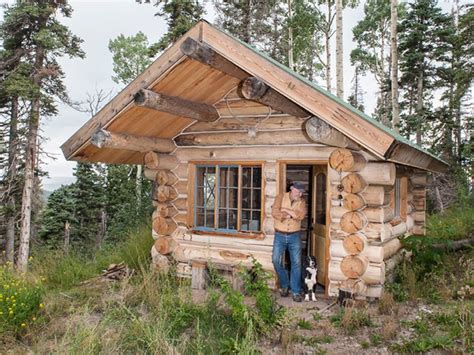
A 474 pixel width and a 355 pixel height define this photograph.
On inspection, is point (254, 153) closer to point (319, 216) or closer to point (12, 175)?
point (319, 216)

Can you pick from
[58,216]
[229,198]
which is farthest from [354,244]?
[58,216]

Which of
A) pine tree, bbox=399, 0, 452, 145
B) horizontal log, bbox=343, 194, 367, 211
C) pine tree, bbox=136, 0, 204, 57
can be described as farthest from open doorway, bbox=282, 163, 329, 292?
pine tree, bbox=399, 0, 452, 145

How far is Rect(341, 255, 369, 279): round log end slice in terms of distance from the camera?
6.07 m

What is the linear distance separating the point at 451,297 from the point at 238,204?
12.8 feet

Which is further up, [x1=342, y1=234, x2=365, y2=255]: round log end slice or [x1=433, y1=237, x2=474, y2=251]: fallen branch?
[x1=342, y1=234, x2=365, y2=255]: round log end slice

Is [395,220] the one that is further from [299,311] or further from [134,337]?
[134,337]

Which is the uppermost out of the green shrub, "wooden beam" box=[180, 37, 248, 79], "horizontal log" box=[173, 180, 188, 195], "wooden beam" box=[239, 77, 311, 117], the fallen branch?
"wooden beam" box=[180, 37, 248, 79]

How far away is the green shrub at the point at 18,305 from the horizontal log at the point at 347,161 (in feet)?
15.7

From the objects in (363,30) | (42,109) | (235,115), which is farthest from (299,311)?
(363,30)

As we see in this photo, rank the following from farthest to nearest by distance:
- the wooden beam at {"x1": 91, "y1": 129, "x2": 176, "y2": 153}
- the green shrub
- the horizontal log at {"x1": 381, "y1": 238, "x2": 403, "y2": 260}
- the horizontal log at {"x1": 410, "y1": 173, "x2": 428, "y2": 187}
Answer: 1. the horizontal log at {"x1": 410, "y1": 173, "x2": 428, "y2": 187}
2. the horizontal log at {"x1": 381, "y1": 238, "x2": 403, "y2": 260}
3. the wooden beam at {"x1": 91, "y1": 129, "x2": 176, "y2": 153}
4. the green shrub

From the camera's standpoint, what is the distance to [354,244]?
20.1 feet

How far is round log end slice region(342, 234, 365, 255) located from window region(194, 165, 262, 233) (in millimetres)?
1746

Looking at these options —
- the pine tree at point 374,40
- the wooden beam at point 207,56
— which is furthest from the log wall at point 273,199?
the pine tree at point 374,40

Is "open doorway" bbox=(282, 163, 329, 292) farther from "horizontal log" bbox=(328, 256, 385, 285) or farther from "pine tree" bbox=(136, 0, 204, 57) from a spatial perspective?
"pine tree" bbox=(136, 0, 204, 57)
